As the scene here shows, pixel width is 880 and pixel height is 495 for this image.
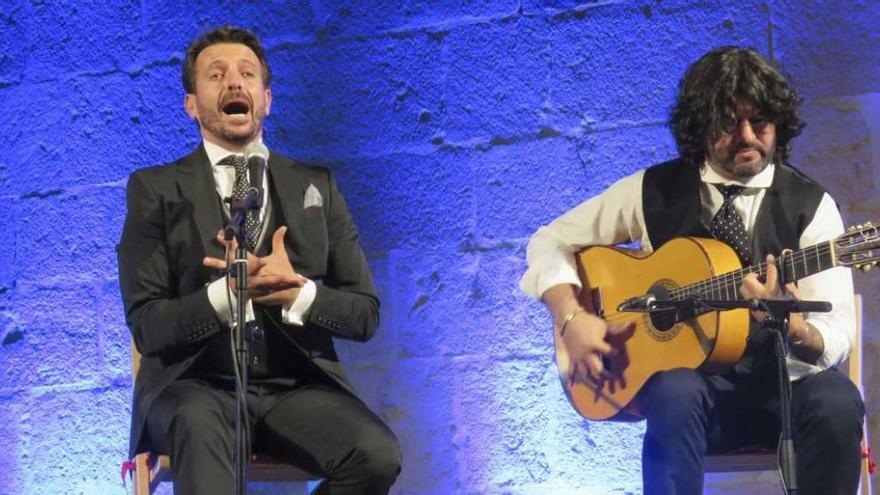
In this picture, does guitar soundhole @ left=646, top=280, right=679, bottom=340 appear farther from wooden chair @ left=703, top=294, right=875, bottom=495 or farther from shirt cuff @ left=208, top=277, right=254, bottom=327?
shirt cuff @ left=208, top=277, right=254, bottom=327

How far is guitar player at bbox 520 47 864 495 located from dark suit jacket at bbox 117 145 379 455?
620 mm

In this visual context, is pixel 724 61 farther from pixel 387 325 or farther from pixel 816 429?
pixel 387 325

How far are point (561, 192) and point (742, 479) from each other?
3.86 ft

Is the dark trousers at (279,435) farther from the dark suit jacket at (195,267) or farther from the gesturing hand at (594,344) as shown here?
the gesturing hand at (594,344)

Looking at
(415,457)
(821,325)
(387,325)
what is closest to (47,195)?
(387,325)

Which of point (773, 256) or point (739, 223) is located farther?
point (739, 223)

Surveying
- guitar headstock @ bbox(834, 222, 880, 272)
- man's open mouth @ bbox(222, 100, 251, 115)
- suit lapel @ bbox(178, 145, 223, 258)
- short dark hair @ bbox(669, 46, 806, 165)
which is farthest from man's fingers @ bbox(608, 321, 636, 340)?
man's open mouth @ bbox(222, 100, 251, 115)

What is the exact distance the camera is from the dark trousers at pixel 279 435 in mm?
3480

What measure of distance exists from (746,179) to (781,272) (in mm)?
486

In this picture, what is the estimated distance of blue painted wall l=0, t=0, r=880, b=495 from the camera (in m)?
4.51

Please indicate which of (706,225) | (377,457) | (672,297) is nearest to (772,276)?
(672,297)

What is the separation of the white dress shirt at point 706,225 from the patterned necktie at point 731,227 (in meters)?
0.02

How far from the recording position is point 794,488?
3.08 metres

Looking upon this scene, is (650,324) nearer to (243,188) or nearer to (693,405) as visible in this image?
(693,405)
